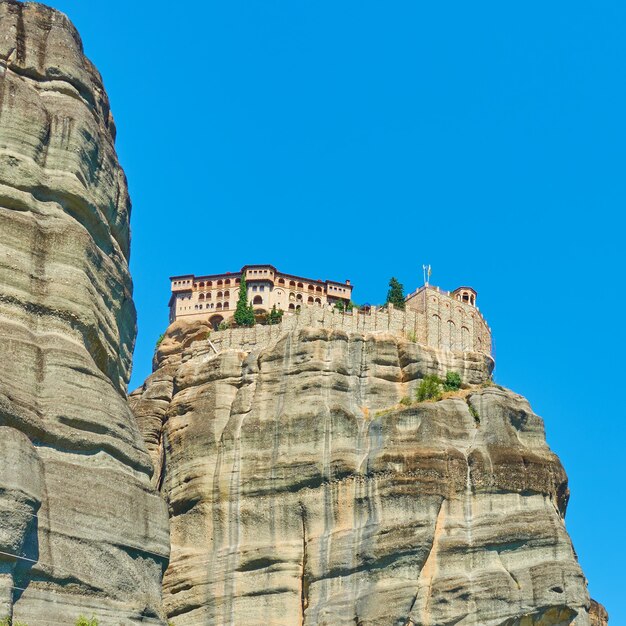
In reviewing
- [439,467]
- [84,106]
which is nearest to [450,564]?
[439,467]

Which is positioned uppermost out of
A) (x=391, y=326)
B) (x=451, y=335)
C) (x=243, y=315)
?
(x=243, y=315)

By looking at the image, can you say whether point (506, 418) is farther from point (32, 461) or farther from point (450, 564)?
point (32, 461)

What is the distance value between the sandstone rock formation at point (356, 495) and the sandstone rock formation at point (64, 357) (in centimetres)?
1646

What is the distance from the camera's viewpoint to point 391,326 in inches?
2906

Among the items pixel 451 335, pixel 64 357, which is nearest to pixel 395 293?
pixel 451 335

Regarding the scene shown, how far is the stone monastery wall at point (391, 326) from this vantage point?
72.7 m

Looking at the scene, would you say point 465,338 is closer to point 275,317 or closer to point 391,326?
point 391,326

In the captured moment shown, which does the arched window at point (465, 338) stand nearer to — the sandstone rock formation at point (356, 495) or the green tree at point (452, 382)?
the sandstone rock formation at point (356, 495)

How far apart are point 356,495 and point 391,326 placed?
1166cm

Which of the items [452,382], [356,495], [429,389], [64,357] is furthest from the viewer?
[452,382]

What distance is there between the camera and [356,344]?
7094cm

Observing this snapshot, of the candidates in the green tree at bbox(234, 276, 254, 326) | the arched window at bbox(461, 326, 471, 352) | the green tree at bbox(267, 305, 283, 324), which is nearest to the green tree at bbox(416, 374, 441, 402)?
the arched window at bbox(461, 326, 471, 352)

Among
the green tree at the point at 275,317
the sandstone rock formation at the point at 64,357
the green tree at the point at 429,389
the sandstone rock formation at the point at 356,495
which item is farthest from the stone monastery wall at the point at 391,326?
the sandstone rock formation at the point at 64,357

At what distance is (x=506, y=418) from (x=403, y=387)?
5.52m
